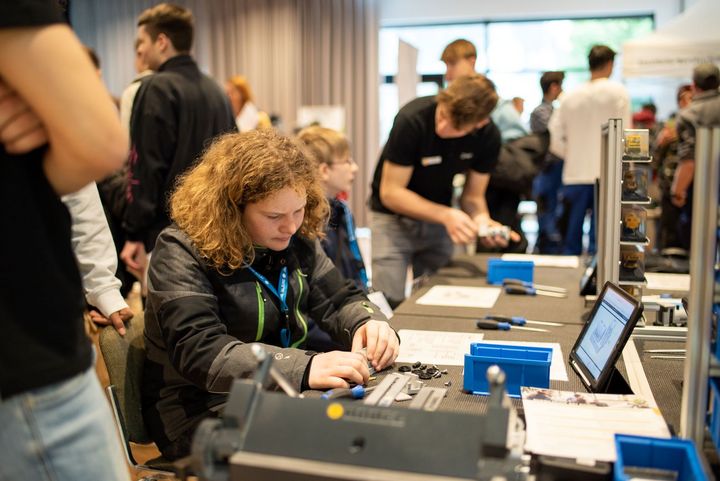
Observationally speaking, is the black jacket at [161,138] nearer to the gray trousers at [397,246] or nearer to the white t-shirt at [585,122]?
the gray trousers at [397,246]

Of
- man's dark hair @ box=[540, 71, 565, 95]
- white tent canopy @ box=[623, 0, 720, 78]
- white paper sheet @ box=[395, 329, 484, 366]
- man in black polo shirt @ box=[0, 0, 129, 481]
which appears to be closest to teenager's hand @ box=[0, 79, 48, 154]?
man in black polo shirt @ box=[0, 0, 129, 481]

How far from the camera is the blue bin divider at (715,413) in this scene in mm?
1037

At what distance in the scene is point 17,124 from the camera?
2.76ft

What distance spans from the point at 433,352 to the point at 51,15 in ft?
3.78

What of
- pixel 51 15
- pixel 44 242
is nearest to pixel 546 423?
pixel 44 242

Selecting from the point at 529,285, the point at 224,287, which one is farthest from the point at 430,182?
the point at 224,287

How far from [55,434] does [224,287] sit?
0.73m

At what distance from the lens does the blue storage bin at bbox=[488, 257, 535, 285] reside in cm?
259

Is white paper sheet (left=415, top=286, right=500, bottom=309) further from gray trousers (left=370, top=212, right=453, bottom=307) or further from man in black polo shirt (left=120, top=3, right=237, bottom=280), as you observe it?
man in black polo shirt (left=120, top=3, right=237, bottom=280)

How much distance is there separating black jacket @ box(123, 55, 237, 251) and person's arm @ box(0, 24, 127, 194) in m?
1.72

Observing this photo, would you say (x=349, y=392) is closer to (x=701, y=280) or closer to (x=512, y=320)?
(x=701, y=280)

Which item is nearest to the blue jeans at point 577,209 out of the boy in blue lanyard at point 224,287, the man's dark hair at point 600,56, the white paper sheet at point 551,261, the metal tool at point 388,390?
the man's dark hair at point 600,56

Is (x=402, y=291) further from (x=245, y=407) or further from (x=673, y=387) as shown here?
(x=245, y=407)

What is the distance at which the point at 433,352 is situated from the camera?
169cm
